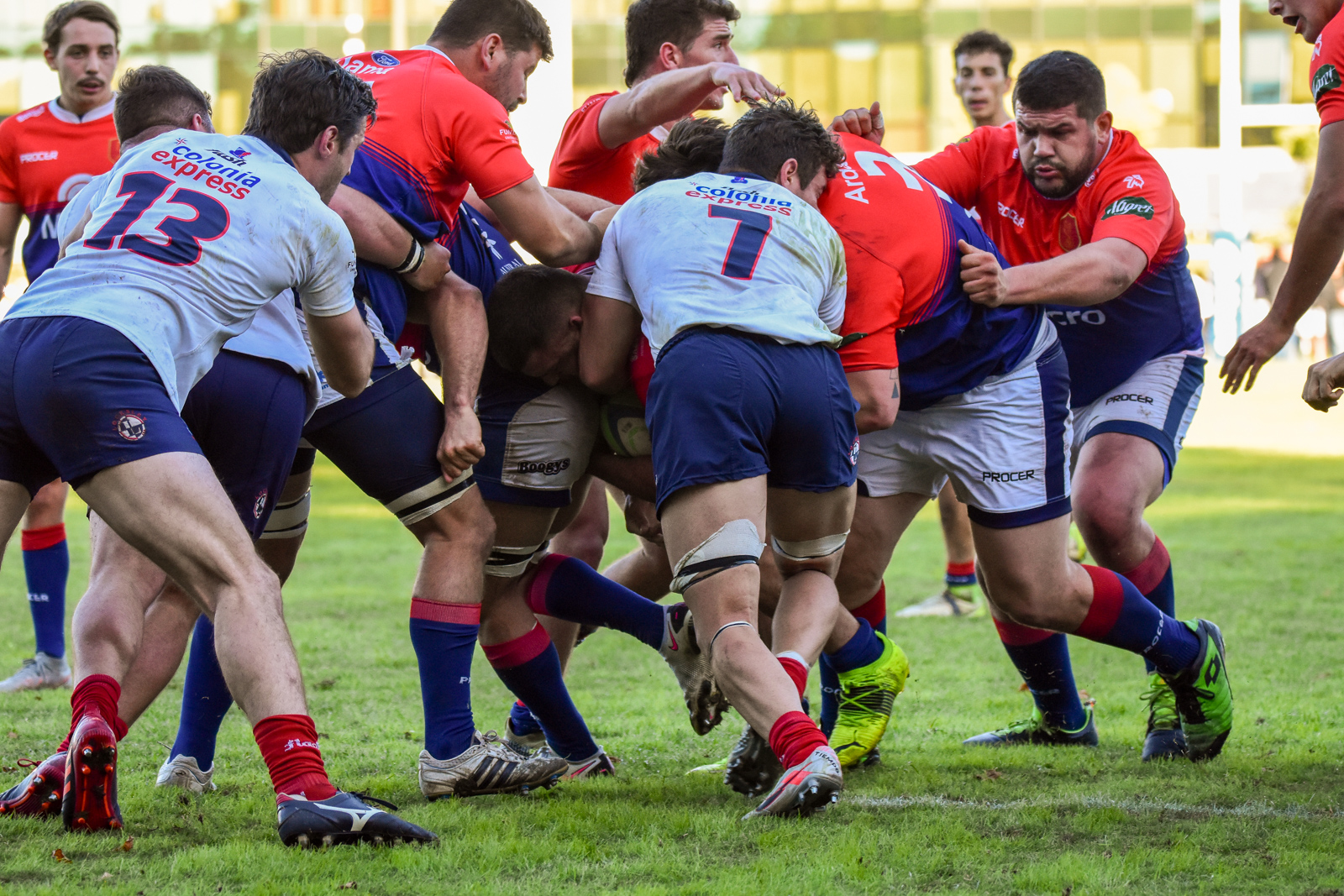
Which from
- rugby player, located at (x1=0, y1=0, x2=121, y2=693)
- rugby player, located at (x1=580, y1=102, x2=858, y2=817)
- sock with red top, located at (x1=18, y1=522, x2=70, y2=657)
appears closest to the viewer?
rugby player, located at (x1=580, y1=102, x2=858, y2=817)

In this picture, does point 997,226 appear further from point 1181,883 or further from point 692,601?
point 1181,883

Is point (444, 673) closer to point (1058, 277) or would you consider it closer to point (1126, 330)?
point (1058, 277)

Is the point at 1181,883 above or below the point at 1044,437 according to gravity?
below

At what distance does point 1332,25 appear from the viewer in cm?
416

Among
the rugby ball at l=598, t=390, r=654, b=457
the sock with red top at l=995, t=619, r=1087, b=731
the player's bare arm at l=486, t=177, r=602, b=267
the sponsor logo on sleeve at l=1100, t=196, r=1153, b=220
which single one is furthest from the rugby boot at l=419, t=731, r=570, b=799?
the sponsor logo on sleeve at l=1100, t=196, r=1153, b=220

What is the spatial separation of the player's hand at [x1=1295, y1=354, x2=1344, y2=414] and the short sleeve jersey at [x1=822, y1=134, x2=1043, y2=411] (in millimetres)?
984

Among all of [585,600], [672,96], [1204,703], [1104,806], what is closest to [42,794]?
[585,600]

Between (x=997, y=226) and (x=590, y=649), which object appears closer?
(x=997, y=226)

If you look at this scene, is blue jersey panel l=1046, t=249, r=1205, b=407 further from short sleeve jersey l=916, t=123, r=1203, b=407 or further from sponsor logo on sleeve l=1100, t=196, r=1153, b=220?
sponsor logo on sleeve l=1100, t=196, r=1153, b=220

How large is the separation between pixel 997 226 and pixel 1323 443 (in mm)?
13740

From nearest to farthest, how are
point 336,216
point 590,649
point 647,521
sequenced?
point 336,216, point 647,521, point 590,649

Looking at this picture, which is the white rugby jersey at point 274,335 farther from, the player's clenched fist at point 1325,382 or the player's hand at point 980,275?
the player's clenched fist at point 1325,382

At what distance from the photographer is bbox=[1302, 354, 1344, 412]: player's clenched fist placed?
11.7 ft

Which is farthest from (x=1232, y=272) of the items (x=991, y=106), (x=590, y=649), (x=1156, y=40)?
(x=590, y=649)
